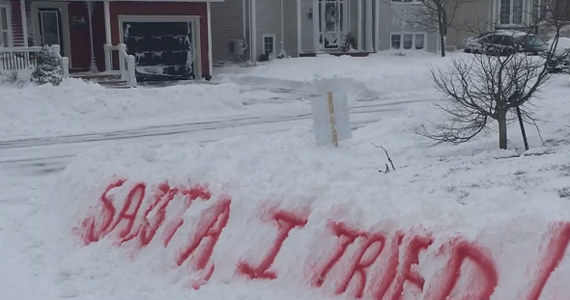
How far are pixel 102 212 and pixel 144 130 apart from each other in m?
9.14

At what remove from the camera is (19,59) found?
899 inches

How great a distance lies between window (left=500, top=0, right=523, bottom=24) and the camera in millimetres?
42688

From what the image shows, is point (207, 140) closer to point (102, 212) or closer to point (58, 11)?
point (102, 212)

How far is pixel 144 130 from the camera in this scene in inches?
665

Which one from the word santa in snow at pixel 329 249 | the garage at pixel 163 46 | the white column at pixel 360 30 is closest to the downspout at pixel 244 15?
the garage at pixel 163 46

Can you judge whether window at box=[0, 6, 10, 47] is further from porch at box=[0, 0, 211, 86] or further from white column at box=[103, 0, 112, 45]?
white column at box=[103, 0, 112, 45]

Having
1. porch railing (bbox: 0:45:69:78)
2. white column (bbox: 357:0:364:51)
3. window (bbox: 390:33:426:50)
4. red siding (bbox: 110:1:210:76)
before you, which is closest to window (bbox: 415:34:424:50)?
window (bbox: 390:33:426:50)

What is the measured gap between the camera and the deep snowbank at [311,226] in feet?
15.5

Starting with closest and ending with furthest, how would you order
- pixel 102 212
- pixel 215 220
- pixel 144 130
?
pixel 215 220 < pixel 102 212 < pixel 144 130

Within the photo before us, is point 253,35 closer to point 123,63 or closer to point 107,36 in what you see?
point 107,36

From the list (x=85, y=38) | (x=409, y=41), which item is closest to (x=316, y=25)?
(x=409, y=41)

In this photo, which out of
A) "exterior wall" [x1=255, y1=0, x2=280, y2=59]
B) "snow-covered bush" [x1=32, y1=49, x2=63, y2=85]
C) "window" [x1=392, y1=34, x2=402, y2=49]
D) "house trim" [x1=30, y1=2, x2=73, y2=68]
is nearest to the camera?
"snow-covered bush" [x1=32, y1=49, x2=63, y2=85]

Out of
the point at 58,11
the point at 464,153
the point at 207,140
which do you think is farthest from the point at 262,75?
the point at 464,153

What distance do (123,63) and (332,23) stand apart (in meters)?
12.9
